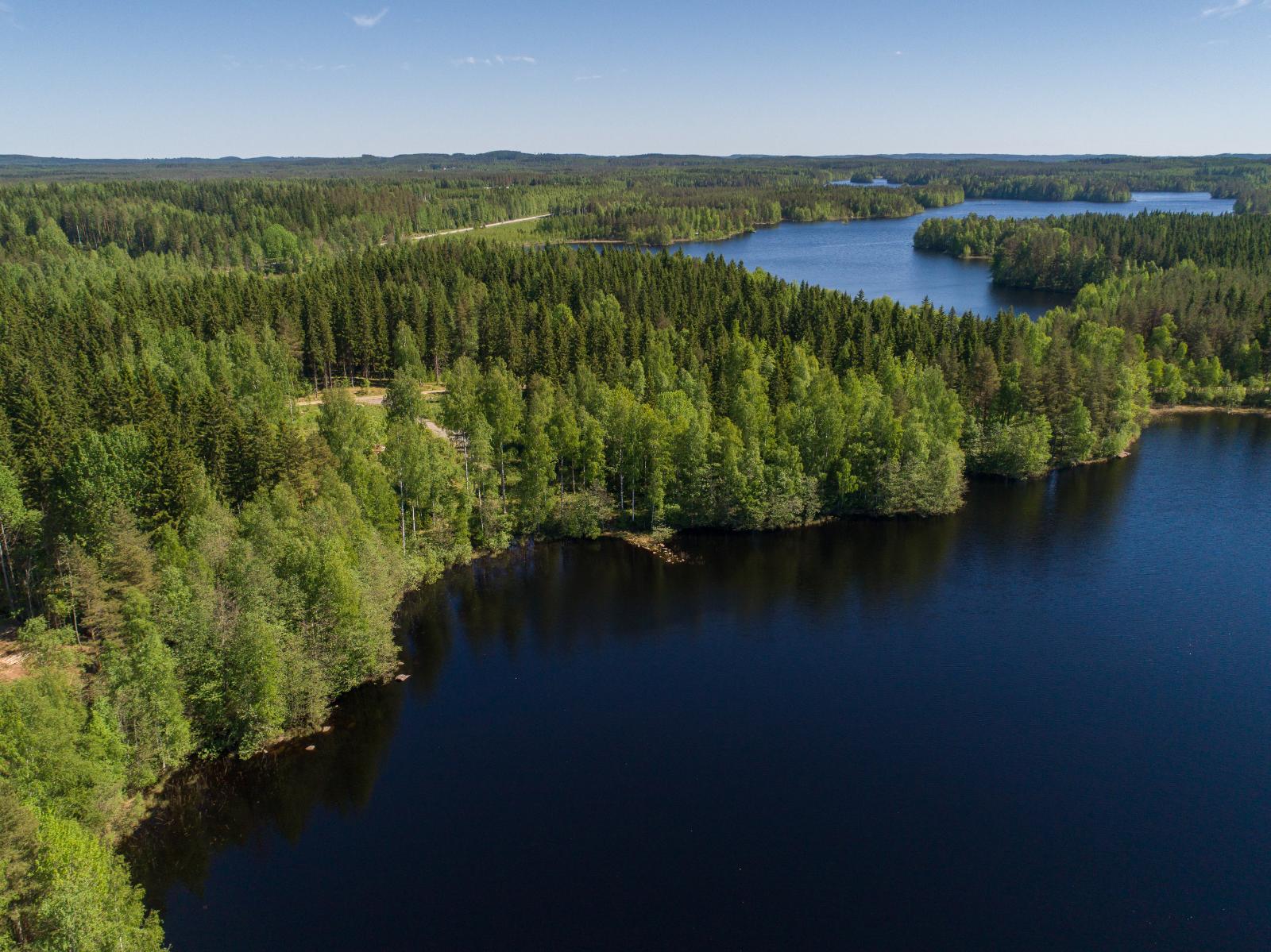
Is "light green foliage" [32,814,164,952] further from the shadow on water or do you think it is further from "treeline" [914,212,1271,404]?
"treeline" [914,212,1271,404]

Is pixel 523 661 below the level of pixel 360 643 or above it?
below

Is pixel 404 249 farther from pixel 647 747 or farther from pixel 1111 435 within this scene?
pixel 647 747

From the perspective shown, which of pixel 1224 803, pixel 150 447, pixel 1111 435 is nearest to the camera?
pixel 1224 803

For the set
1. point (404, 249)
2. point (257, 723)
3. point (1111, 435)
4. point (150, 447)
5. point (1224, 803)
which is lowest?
point (1224, 803)

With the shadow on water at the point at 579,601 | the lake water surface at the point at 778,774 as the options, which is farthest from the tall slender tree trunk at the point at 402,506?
the lake water surface at the point at 778,774

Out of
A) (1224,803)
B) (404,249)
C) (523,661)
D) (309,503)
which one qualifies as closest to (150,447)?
(309,503)

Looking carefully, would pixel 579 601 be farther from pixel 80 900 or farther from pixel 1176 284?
pixel 1176 284

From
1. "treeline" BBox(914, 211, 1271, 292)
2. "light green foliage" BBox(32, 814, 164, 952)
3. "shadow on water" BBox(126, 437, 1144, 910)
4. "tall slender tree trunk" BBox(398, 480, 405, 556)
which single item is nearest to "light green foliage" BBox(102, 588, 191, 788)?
"shadow on water" BBox(126, 437, 1144, 910)

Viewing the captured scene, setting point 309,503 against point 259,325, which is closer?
point 309,503
